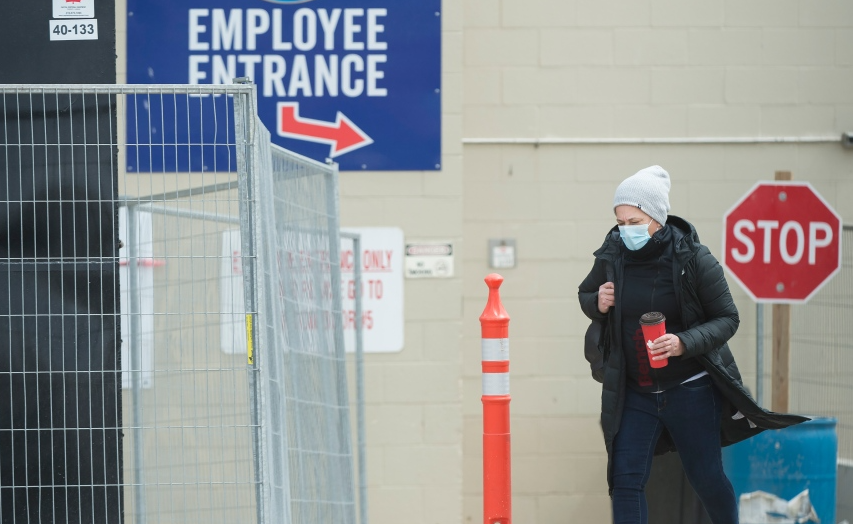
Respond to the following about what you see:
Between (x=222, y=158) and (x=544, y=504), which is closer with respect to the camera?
(x=222, y=158)

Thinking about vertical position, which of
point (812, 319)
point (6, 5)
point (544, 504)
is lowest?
point (544, 504)

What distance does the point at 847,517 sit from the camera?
6.45m

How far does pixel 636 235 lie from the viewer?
4.48 meters

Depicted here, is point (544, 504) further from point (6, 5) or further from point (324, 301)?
point (6, 5)

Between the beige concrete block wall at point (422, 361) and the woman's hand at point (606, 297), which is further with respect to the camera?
the beige concrete block wall at point (422, 361)

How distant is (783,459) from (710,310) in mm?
1481

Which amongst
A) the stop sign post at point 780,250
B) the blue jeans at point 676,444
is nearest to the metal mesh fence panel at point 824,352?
the stop sign post at point 780,250

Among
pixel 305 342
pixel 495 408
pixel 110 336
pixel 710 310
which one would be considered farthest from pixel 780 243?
pixel 110 336

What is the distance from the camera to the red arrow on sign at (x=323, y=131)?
6160 mm

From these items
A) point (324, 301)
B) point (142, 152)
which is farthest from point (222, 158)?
point (324, 301)

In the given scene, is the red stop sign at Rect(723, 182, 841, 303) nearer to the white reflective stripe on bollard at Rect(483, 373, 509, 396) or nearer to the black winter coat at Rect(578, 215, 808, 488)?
the black winter coat at Rect(578, 215, 808, 488)

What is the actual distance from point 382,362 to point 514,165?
4.64 feet

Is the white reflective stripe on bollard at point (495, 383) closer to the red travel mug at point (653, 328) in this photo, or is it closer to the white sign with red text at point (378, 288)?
the red travel mug at point (653, 328)

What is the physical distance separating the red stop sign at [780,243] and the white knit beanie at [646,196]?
1.57m
